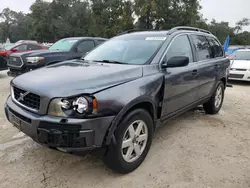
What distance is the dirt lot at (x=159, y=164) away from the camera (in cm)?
261

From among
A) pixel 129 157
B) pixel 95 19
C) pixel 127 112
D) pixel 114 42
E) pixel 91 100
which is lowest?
pixel 129 157

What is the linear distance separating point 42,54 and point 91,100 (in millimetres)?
5181

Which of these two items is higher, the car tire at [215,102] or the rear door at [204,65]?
the rear door at [204,65]

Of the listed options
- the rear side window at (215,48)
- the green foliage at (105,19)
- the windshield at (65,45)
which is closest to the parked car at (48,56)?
the windshield at (65,45)

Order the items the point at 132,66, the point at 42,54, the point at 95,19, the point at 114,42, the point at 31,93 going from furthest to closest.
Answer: the point at 95,19 < the point at 42,54 < the point at 114,42 < the point at 132,66 < the point at 31,93

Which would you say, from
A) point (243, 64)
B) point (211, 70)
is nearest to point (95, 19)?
point (243, 64)

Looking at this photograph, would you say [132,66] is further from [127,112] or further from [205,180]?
[205,180]

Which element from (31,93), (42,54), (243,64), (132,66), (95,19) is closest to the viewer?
(31,93)

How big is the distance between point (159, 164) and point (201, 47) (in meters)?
2.39

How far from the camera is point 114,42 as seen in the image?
3.87 meters

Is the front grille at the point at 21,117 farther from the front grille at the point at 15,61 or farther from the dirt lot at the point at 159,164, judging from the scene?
the front grille at the point at 15,61

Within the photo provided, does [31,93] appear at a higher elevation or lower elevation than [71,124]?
higher

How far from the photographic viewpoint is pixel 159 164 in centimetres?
300

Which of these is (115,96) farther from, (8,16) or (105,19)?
(8,16)
